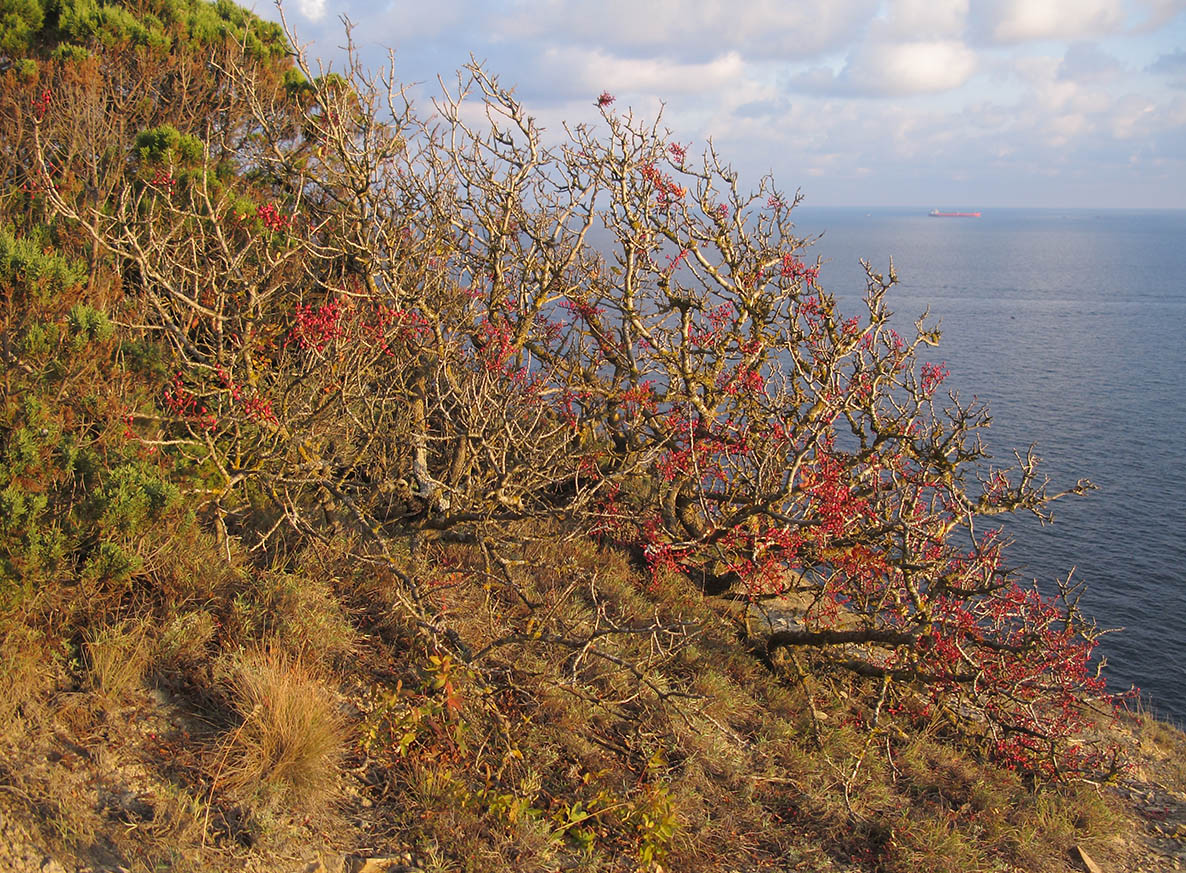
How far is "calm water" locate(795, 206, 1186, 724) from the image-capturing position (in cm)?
2077

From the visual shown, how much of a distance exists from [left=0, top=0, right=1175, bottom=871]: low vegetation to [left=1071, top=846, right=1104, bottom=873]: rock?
0.88 ft

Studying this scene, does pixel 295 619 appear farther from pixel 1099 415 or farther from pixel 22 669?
pixel 1099 415

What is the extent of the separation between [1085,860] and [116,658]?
30.1 ft

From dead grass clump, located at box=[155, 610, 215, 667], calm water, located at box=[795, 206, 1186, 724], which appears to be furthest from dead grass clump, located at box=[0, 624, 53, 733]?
calm water, located at box=[795, 206, 1186, 724]

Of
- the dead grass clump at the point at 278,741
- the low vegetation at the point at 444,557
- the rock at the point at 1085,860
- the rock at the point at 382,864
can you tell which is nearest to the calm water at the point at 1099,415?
the low vegetation at the point at 444,557

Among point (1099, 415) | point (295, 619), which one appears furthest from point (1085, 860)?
point (1099, 415)

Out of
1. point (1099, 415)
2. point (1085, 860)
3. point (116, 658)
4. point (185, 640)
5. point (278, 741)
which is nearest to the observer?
point (278, 741)

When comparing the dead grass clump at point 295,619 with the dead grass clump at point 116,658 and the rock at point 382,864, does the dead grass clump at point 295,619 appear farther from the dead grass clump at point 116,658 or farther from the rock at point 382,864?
the rock at point 382,864

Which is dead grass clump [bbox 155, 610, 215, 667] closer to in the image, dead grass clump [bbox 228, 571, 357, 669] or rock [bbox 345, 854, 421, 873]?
dead grass clump [bbox 228, 571, 357, 669]

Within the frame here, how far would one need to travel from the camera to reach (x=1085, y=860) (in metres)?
8.27

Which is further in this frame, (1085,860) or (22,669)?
(1085,860)

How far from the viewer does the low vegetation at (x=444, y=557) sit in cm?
583

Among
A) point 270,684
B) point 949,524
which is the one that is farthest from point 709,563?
point 270,684

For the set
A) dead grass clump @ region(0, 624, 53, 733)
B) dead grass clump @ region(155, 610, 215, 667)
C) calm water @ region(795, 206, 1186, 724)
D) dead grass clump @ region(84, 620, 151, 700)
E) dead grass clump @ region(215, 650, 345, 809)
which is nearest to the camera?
dead grass clump @ region(0, 624, 53, 733)
